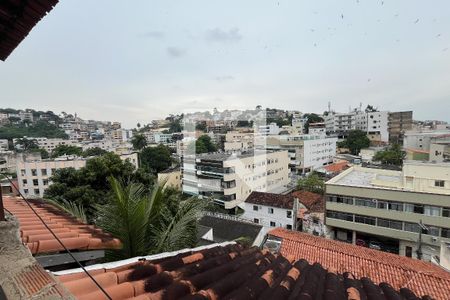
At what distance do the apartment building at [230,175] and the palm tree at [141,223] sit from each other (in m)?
18.7

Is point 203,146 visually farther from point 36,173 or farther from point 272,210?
point 272,210

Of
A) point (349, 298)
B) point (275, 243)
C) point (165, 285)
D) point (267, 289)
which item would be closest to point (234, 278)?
point (267, 289)

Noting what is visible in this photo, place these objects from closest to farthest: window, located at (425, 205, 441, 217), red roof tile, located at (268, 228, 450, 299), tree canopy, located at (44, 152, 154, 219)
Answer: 1. red roof tile, located at (268, 228, 450, 299)
2. tree canopy, located at (44, 152, 154, 219)
3. window, located at (425, 205, 441, 217)

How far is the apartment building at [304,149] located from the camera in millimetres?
41031

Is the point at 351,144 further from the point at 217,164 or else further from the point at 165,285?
the point at 165,285

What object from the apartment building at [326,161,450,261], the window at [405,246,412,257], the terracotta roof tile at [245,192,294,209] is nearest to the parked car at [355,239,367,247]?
the apartment building at [326,161,450,261]

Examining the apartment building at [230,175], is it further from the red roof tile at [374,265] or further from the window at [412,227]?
the window at [412,227]

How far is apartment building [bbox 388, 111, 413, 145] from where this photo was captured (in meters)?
62.1

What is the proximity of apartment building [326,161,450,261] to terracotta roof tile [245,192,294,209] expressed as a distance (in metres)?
2.84

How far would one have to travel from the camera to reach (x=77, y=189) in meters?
10.5

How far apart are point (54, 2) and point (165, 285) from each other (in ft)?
6.55

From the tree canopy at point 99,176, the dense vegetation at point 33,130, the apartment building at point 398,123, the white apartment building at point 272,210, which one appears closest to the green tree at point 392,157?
the white apartment building at point 272,210

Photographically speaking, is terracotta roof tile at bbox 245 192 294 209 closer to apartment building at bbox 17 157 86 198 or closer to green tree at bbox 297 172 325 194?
green tree at bbox 297 172 325 194

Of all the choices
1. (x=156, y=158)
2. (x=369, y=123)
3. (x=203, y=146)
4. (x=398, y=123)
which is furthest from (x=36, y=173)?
(x=398, y=123)
